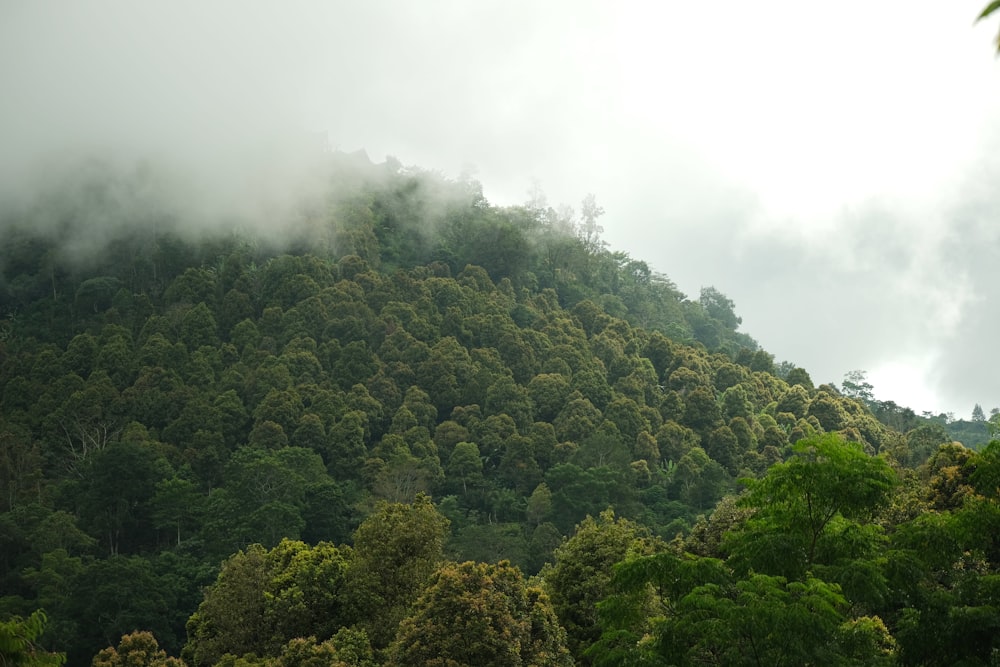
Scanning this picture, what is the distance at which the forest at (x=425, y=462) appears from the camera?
13305 mm

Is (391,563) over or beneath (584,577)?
beneath

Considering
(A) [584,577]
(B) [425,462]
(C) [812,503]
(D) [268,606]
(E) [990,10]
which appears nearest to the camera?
(E) [990,10]

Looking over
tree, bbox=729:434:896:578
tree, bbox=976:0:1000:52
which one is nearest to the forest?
tree, bbox=729:434:896:578

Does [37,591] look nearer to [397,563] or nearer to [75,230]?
[397,563]

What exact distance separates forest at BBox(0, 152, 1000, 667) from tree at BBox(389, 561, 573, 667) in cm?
7

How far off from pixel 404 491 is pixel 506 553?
9.81 metres

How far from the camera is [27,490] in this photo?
5575 centimetres

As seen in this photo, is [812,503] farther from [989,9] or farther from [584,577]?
[584,577]

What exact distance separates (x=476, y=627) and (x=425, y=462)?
36.3m

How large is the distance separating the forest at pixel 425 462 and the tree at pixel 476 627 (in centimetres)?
7

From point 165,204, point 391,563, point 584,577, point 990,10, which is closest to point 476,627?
point 391,563

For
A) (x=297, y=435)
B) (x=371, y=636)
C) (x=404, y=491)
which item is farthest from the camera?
(x=297, y=435)

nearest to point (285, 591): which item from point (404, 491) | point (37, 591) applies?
point (37, 591)

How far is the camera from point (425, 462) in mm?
58375
